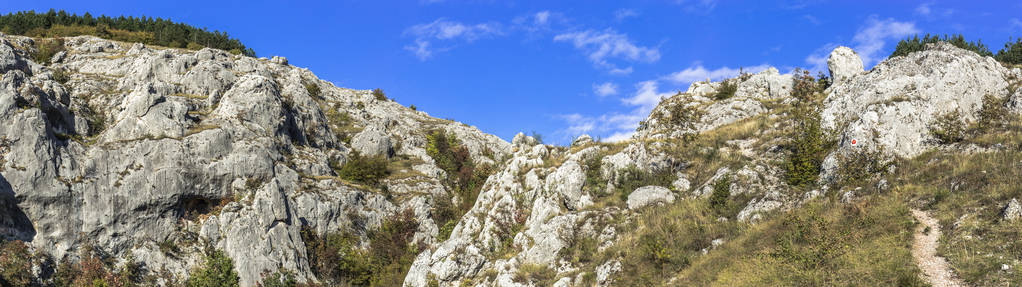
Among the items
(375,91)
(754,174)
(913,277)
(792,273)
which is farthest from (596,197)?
(375,91)

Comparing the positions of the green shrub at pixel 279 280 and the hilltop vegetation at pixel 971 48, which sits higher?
the hilltop vegetation at pixel 971 48

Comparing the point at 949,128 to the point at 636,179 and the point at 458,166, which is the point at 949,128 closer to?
the point at 636,179

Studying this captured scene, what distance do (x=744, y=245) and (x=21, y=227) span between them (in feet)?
132

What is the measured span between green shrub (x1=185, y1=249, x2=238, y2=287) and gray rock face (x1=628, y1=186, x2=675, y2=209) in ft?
81.5

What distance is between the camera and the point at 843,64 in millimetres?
43562

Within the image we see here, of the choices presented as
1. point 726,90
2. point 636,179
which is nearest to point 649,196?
point 636,179

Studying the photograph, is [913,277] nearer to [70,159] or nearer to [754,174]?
[754,174]

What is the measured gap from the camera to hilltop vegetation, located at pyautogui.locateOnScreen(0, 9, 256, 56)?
6656 cm

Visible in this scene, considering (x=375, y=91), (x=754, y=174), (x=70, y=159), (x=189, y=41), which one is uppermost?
(x=189, y=41)

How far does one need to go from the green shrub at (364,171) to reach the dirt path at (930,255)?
3559cm

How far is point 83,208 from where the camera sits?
31469mm

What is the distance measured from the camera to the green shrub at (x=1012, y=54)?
55688 mm

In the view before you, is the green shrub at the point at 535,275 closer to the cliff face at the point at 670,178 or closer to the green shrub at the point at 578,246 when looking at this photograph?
the cliff face at the point at 670,178

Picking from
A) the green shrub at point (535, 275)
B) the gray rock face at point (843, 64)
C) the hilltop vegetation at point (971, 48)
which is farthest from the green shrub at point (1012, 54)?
the green shrub at point (535, 275)
